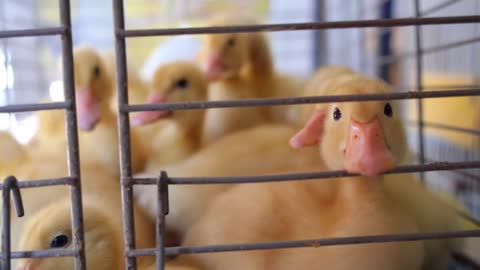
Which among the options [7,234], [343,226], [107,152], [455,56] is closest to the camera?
[7,234]

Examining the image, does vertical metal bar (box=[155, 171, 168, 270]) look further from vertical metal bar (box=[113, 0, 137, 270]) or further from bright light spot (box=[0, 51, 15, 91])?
bright light spot (box=[0, 51, 15, 91])

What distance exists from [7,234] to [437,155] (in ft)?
5.07

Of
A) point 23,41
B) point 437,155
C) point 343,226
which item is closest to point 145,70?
point 23,41

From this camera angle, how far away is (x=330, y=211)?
34.7 inches

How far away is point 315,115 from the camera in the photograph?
0.89 meters

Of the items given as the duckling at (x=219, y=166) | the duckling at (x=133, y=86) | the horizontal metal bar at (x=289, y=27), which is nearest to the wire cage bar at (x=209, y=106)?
the horizontal metal bar at (x=289, y=27)

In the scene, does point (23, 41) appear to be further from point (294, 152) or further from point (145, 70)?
point (294, 152)

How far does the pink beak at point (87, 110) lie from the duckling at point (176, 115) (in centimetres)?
10

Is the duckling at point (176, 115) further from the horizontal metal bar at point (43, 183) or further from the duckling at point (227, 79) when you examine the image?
the horizontal metal bar at point (43, 183)

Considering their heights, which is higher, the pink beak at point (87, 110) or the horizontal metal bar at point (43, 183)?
the pink beak at point (87, 110)

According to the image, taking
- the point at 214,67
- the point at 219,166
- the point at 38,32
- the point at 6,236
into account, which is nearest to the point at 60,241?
the point at 6,236

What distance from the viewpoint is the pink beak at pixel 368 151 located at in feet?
2.24

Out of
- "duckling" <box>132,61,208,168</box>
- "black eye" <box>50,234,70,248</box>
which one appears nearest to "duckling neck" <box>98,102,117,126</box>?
"duckling" <box>132,61,208,168</box>

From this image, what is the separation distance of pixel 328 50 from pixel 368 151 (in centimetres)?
168
